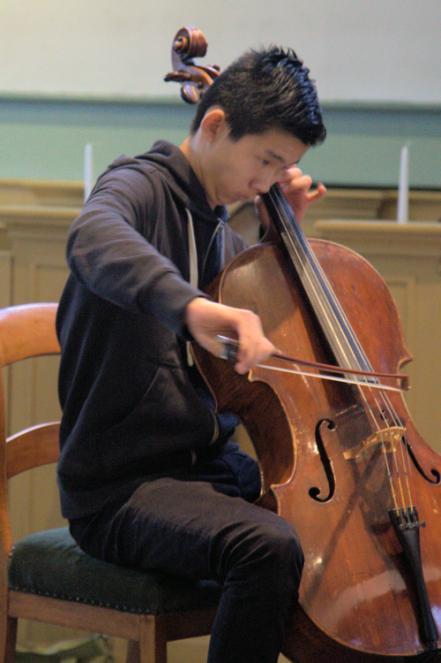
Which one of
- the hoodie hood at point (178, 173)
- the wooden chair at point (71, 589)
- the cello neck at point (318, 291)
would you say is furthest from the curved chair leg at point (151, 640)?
the hoodie hood at point (178, 173)

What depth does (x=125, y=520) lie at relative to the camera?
4.29 feet

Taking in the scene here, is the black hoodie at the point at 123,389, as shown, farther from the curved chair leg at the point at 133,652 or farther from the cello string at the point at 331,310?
the curved chair leg at the point at 133,652

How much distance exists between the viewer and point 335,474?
1.26 meters

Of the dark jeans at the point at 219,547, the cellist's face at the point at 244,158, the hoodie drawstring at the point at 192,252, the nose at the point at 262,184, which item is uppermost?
the cellist's face at the point at 244,158

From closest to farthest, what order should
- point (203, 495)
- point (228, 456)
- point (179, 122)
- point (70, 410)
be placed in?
point (203, 495) → point (70, 410) → point (228, 456) → point (179, 122)

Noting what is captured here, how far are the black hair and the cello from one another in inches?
4.4

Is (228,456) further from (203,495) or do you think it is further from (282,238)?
(282,238)

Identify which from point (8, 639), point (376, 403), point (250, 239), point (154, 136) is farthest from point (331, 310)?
point (154, 136)

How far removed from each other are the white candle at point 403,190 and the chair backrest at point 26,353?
2.58 feet

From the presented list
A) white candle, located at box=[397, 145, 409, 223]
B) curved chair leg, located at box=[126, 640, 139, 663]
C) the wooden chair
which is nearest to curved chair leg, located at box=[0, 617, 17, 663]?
the wooden chair

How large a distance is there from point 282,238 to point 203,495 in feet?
1.30

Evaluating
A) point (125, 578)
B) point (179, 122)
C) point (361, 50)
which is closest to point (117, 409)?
point (125, 578)

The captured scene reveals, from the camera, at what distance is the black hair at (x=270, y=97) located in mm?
1386

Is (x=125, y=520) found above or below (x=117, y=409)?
below
